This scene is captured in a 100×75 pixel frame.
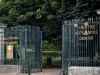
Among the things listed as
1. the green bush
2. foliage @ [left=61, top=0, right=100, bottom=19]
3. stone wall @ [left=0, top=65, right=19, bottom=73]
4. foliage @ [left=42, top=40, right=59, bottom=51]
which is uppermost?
foliage @ [left=61, top=0, right=100, bottom=19]

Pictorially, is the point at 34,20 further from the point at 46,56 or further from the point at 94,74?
the point at 94,74

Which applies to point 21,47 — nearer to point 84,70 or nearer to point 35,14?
point 84,70

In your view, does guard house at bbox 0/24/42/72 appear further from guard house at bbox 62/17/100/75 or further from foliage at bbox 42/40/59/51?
foliage at bbox 42/40/59/51

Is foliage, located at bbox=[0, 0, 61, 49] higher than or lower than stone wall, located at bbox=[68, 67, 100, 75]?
higher

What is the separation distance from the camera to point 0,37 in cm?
1872

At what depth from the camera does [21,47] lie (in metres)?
18.0

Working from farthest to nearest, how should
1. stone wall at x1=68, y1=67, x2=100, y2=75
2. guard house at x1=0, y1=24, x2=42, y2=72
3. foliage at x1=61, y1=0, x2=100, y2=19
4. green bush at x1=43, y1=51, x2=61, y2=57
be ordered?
green bush at x1=43, y1=51, x2=61, y2=57 < guard house at x1=0, y1=24, x2=42, y2=72 < foliage at x1=61, y1=0, x2=100, y2=19 < stone wall at x1=68, y1=67, x2=100, y2=75

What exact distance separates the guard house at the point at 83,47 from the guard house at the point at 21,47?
3289 millimetres

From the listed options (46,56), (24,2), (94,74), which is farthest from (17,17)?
(94,74)

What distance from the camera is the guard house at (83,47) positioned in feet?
49.7

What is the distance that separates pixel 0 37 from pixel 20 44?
158 centimetres

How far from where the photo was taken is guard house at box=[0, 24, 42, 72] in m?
18.0

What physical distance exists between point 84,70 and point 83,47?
121 centimetres

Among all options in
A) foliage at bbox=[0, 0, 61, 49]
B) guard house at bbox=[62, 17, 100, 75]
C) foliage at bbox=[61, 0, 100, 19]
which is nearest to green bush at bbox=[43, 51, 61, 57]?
foliage at bbox=[0, 0, 61, 49]
